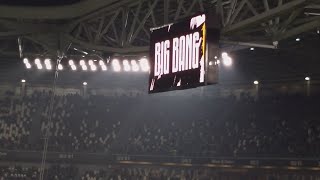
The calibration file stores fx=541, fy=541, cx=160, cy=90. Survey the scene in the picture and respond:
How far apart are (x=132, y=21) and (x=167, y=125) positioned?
36.0 ft

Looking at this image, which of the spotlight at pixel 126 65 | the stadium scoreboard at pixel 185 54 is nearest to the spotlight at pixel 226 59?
the spotlight at pixel 126 65

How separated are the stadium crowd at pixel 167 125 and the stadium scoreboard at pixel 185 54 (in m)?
10.7

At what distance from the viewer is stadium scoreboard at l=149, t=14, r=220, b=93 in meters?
8.64

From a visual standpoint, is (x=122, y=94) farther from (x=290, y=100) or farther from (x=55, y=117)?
(x=290, y=100)

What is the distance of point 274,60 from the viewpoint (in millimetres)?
20891

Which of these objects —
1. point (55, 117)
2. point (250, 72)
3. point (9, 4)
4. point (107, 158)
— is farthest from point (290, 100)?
point (9, 4)

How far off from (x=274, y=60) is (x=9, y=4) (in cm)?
1150

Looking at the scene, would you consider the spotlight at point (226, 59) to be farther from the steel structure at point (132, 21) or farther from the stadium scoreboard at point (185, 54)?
the stadium scoreboard at point (185, 54)

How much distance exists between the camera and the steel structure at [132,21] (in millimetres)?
10164

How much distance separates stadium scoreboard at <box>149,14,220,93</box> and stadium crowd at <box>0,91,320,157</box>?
1068 cm

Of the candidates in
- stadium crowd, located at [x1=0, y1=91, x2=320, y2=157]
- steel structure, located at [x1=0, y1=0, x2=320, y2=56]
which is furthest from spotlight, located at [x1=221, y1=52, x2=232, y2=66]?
stadium crowd, located at [x1=0, y1=91, x2=320, y2=157]

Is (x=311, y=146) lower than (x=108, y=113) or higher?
lower

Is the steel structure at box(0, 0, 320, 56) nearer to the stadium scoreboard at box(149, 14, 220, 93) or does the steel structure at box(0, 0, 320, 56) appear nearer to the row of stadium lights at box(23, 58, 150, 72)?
the row of stadium lights at box(23, 58, 150, 72)

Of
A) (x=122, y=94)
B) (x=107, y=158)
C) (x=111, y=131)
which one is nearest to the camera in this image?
(x=107, y=158)
